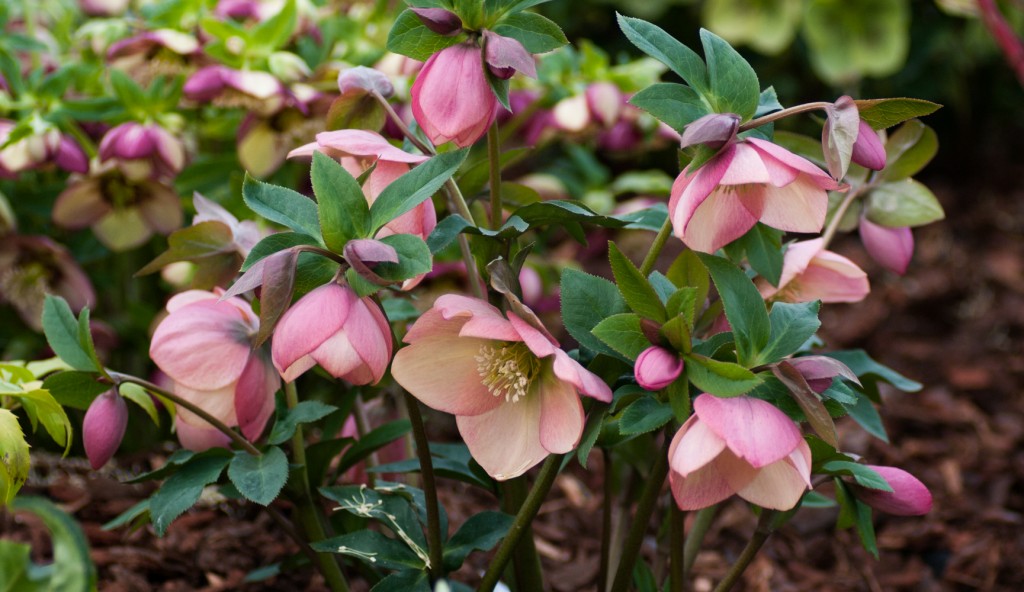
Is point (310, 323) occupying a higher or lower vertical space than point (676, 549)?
higher

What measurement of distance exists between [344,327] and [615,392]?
0.18 m

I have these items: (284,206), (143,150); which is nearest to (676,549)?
(284,206)

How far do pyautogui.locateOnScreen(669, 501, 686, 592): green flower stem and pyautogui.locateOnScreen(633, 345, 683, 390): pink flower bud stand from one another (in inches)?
6.4

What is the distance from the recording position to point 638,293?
2.06 ft

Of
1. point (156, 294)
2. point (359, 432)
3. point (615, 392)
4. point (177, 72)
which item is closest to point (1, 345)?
point (156, 294)

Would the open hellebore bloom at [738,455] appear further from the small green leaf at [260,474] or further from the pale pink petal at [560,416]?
the small green leaf at [260,474]

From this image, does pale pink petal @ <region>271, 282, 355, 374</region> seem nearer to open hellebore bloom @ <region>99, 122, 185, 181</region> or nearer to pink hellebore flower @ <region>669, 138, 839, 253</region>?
pink hellebore flower @ <region>669, 138, 839, 253</region>

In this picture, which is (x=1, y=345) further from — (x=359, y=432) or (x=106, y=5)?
(x=359, y=432)

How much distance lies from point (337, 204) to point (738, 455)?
0.27 m

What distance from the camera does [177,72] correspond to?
4.03 ft

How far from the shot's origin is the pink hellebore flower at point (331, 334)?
574 mm

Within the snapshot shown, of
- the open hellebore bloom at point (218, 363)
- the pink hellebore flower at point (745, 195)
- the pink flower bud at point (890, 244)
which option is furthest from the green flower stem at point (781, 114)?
the open hellebore bloom at point (218, 363)

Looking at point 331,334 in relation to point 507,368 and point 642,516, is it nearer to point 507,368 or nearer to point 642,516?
point 507,368

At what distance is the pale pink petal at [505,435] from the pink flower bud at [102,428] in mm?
228
